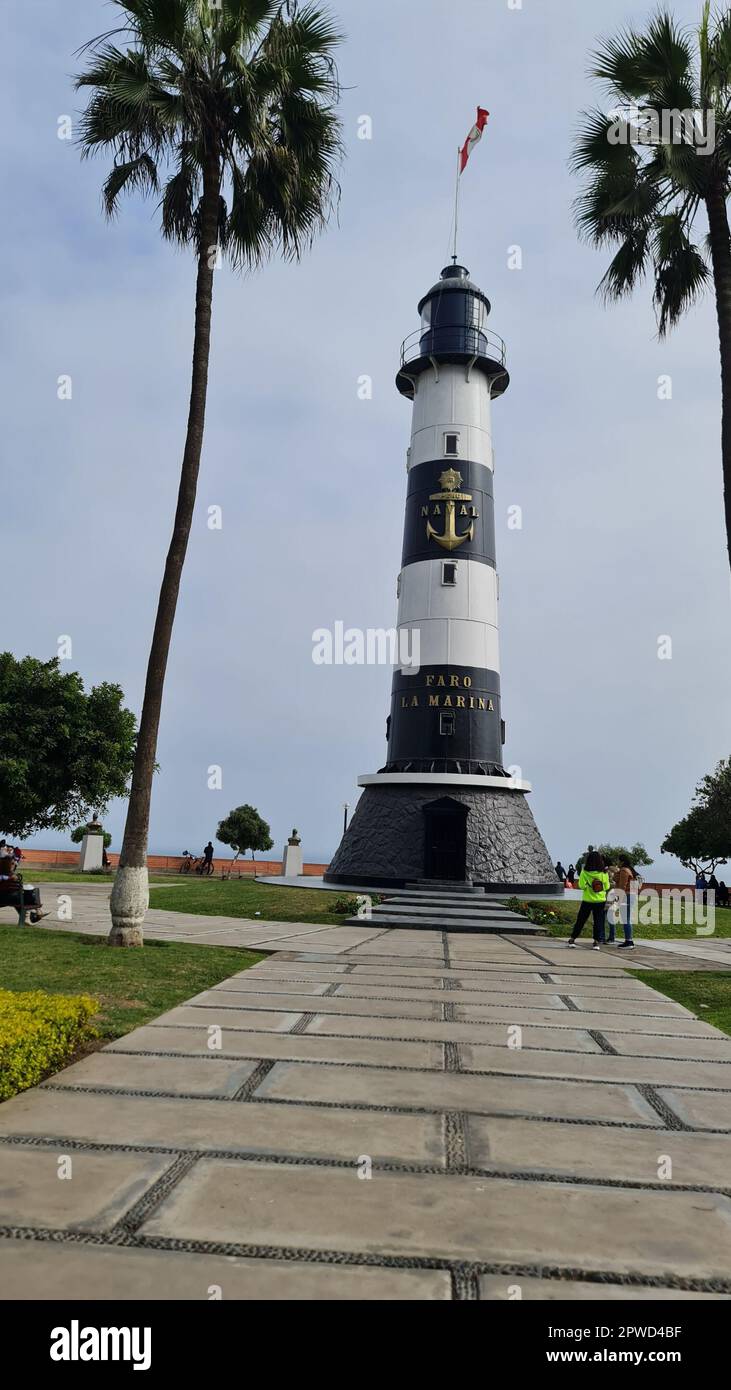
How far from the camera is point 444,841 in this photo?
971 inches

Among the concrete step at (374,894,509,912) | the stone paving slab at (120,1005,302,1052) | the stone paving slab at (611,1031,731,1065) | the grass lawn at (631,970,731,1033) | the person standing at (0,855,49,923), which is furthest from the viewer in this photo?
the concrete step at (374,894,509,912)

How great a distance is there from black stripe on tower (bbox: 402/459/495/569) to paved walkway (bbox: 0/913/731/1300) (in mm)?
21380

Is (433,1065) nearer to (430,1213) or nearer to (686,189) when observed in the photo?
(430,1213)

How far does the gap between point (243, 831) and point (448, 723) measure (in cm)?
1870

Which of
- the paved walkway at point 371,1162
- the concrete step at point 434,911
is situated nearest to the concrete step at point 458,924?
the concrete step at point 434,911

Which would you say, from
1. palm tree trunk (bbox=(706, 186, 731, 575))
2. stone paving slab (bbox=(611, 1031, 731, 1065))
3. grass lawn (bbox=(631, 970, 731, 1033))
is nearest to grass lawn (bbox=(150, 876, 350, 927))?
grass lawn (bbox=(631, 970, 731, 1033))

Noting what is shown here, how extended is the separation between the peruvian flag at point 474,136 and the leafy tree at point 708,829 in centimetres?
2884

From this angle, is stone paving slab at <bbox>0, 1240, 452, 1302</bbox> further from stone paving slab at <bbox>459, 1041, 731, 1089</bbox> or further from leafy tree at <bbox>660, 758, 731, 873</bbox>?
leafy tree at <bbox>660, 758, 731, 873</bbox>

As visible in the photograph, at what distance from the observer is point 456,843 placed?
2456 cm

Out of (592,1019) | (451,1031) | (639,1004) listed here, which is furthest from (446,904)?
(451,1031)

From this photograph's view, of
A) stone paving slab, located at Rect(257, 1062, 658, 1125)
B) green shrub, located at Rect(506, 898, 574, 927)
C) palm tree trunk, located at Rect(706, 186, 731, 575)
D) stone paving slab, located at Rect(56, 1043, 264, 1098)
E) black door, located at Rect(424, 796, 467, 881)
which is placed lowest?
green shrub, located at Rect(506, 898, 574, 927)

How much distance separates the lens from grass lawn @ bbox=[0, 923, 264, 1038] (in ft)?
22.1

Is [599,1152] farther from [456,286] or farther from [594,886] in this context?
[456,286]
